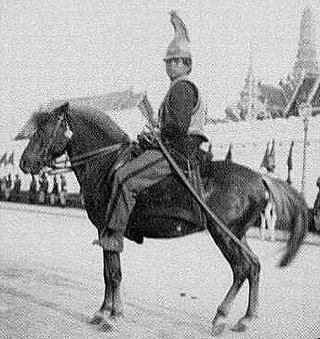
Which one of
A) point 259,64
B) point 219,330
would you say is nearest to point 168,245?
point 219,330

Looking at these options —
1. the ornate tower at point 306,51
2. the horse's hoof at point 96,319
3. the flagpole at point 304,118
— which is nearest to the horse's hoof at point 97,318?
the horse's hoof at point 96,319

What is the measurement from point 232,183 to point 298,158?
510 millimetres

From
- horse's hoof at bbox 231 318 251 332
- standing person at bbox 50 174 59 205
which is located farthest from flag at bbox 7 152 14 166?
horse's hoof at bbox 231 318 251 332

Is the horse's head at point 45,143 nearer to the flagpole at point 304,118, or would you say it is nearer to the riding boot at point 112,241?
the riding boot at point 112,241

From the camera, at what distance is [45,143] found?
2551mm

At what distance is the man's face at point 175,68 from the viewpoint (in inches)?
108

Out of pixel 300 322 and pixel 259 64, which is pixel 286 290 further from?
pixel 259 64

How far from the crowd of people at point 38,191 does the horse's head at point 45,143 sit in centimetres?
9

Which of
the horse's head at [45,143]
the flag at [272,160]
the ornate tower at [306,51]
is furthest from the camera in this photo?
the ornate tower at [306,51]

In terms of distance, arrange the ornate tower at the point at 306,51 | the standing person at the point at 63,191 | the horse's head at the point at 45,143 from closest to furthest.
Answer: the horse's head at the point at 45,143 < the standing person at the point at 63,191 < the ornate tower at the point at 306,51

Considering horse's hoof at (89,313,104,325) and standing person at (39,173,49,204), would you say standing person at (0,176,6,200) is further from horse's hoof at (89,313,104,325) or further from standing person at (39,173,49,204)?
horse's hoof at (89,313,104,325)

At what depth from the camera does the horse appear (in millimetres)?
2602

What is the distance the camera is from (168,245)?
9.02 feet

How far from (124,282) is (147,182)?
51cm
